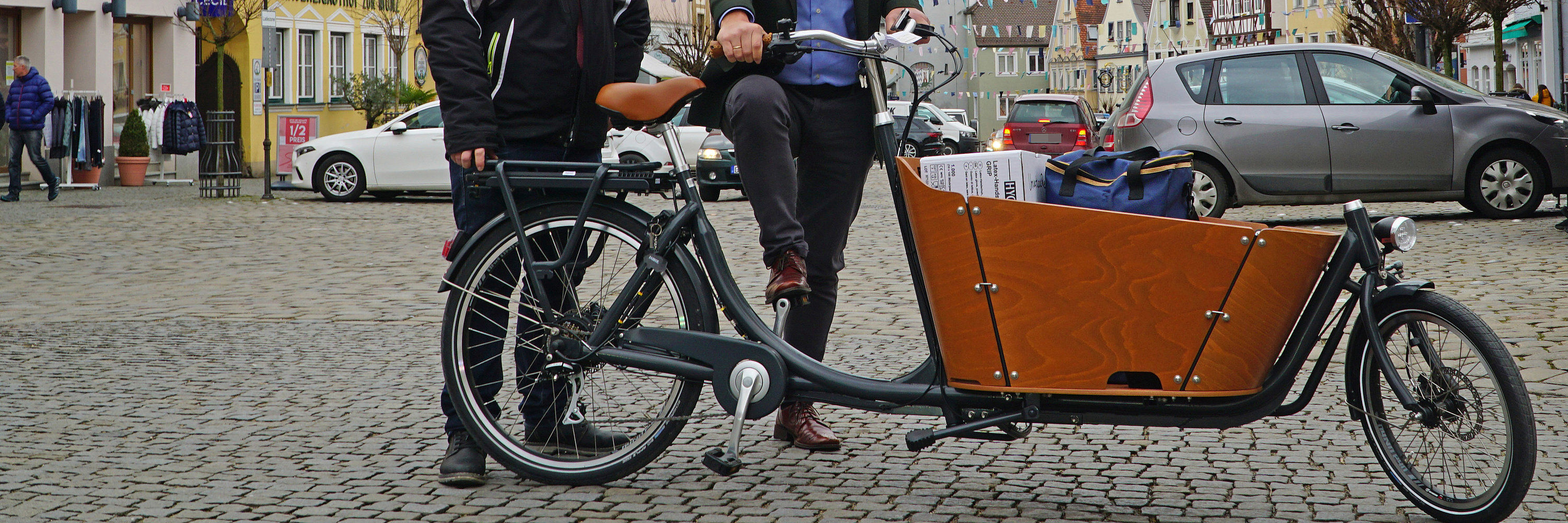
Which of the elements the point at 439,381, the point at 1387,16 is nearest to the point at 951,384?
the point at 439,381

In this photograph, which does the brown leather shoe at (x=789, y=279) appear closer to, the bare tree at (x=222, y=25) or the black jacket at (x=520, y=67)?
the black jacket at (x=520, y=67)

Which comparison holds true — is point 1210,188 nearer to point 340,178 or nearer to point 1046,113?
point 340,178

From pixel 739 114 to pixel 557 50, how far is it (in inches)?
19.8

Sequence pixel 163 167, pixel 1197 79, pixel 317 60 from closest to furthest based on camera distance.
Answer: pixel 1197 79 → pixel 163 167 → pixel 317 60

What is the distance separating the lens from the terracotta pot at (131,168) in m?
23.6

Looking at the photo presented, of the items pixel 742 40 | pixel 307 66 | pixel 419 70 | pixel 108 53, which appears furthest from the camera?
pixel 419 70

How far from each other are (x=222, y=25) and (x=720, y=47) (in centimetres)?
2712

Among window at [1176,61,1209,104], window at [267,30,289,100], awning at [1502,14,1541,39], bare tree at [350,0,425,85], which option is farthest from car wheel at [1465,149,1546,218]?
awning at [1502,14,1541,39]

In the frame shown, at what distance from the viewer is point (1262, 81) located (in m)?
12.3

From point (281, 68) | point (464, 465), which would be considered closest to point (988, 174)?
point (464, 465)

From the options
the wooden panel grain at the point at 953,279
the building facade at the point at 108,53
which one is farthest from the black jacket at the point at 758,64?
the building facade at the point at 108,53

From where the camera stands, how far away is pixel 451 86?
3861 mm

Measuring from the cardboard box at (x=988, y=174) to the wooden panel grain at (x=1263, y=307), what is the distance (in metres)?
0.47

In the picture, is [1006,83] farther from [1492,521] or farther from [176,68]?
[1492,521]
